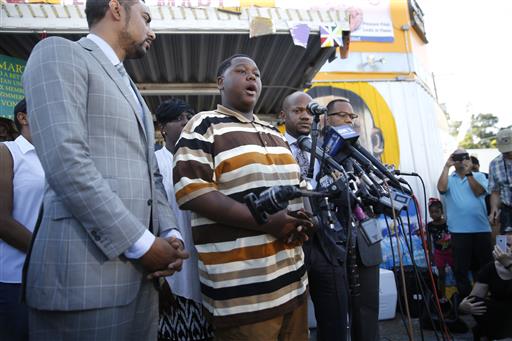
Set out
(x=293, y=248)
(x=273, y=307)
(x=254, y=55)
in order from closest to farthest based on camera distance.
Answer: (x=273, y=307) < (x=293, y=248) < (x=254, y=55)

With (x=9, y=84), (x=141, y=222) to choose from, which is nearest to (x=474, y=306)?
(x=141, y=222)

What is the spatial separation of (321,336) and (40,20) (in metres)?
3.42

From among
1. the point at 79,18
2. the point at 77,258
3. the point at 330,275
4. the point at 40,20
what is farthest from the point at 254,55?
the point at 77,258

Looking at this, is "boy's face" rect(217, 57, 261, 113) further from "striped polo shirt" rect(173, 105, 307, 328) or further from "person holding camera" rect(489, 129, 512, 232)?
"person holding camera" rect(489, 129, 512, 232)

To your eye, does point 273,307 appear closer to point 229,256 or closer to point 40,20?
point 229,256

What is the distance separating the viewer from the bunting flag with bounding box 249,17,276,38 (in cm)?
349

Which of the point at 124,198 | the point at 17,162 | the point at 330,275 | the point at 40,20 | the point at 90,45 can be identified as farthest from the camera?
the point at 40,20

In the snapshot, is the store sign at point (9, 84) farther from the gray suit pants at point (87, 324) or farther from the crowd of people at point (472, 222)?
the crowd of people at point (472, 222)

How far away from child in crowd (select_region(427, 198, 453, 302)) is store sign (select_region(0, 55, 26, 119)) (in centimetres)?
528

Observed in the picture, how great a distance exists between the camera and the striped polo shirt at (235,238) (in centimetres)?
159

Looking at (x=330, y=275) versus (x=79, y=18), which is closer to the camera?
(x=330, y=275)

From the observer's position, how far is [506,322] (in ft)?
10.9

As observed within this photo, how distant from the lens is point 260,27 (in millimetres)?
3494

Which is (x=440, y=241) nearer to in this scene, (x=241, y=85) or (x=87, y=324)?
(x=241, y=85)
